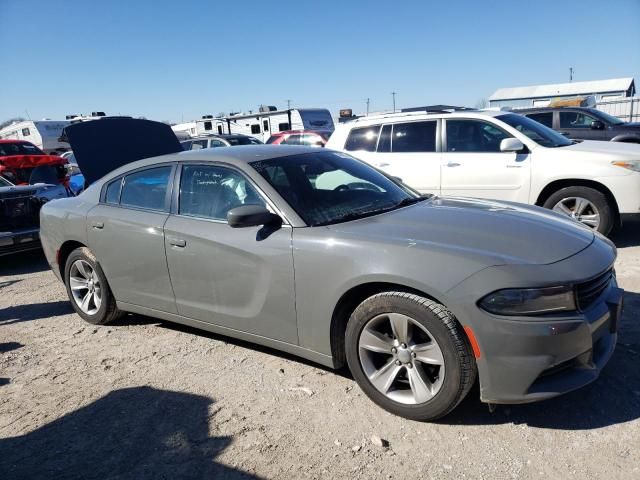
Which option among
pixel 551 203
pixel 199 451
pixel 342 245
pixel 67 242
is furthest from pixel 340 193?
pixel 551 203

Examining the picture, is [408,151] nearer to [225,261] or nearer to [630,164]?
[630,164]

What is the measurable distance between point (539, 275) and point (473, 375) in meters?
0.61

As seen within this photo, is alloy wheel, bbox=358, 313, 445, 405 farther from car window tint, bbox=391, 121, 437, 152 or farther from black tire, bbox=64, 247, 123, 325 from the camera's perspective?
car window tint, bbox=391, 121, 437, 152

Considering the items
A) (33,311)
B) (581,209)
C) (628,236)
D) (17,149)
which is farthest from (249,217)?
(17,149)

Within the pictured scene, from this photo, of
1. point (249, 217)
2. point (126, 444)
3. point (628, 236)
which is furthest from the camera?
point (628, 236)

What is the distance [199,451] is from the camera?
2.71 meters

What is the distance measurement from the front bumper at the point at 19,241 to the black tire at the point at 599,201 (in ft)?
22.3

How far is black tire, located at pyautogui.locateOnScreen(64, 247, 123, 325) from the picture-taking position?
445 centimetres

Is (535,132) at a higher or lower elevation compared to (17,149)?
lower

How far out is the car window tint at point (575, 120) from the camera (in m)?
11.2

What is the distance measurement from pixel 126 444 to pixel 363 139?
18.3 feet

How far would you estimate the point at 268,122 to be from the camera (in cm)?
2386

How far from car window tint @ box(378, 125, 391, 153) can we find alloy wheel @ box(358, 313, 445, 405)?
4.71 m

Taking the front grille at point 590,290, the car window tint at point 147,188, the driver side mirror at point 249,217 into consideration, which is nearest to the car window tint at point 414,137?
the car window tint at point 147,188
